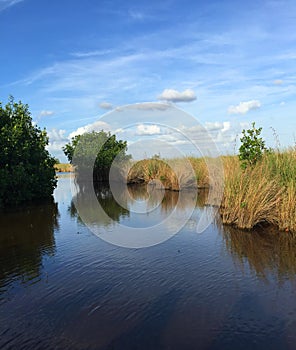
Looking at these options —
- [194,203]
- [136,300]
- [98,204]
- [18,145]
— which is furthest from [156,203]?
[136,300]

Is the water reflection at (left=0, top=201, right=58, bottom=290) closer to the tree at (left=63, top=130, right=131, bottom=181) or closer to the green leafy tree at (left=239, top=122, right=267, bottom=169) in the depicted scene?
the green leafy tree at (left=239, top=122, right=267, bottom=169)

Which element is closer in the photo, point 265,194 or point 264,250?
point 264,250

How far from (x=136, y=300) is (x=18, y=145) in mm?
11566

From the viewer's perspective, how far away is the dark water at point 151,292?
3898 mm

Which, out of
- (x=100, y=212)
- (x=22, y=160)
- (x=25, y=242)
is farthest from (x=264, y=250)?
(x=22, y=160)

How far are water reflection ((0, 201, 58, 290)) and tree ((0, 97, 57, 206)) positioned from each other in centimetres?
135

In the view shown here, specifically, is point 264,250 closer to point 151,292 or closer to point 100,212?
point 151,292

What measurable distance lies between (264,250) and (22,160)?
11.8m

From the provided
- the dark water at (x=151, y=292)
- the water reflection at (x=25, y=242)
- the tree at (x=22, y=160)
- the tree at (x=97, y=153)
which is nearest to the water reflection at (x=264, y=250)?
the dark water at (x=151, y=292)

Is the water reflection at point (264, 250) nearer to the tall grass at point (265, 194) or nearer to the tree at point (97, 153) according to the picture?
the tall grass at point (265, 194)

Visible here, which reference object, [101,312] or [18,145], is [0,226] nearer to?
[18,145]

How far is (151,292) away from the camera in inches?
203

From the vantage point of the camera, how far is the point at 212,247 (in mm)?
7484

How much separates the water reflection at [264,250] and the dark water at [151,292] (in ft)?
0.06
